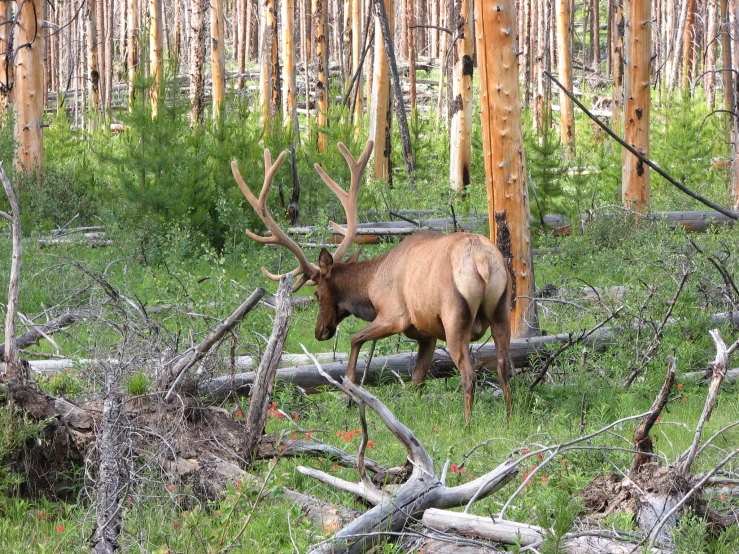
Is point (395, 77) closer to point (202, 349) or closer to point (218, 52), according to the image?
point (218, 52)

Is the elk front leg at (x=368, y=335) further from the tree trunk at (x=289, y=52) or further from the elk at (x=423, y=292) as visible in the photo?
the tree trunk at (x=289, y=52)

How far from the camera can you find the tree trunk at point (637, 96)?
1370 cm

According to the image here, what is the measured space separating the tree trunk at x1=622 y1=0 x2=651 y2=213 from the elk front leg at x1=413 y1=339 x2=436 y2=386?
7017 millimetres

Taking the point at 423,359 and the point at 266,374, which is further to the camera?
the point at 423,359

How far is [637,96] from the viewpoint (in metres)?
14.1

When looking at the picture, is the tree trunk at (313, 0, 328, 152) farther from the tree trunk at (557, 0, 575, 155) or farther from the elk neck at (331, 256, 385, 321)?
the elk neck at (331, 256, 385, 321)

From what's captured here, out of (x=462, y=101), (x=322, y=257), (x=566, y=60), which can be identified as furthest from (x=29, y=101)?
(x=566, y=60)

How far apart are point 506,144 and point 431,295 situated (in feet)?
8.26

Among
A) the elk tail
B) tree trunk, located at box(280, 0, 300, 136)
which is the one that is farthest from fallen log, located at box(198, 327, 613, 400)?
A: tree trunk, located at box(280, 0, 300, 136)

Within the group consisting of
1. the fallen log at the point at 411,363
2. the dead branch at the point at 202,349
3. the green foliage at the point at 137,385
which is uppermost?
the dead branch at the point at 202,349

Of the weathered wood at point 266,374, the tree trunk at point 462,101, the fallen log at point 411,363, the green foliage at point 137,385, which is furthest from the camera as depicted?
the tree trunk at point 462,101

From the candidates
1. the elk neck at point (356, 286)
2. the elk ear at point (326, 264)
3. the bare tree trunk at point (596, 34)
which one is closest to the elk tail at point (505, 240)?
the elk neck at point (356, 286)

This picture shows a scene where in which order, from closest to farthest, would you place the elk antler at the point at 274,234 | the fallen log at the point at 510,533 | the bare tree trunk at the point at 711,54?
the fallen log at the point at 510,533 < the elk antler at the point at 274,234 < the bare tree trunk at the point at 711,54

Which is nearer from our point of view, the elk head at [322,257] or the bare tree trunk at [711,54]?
the elk head at [322,257]
